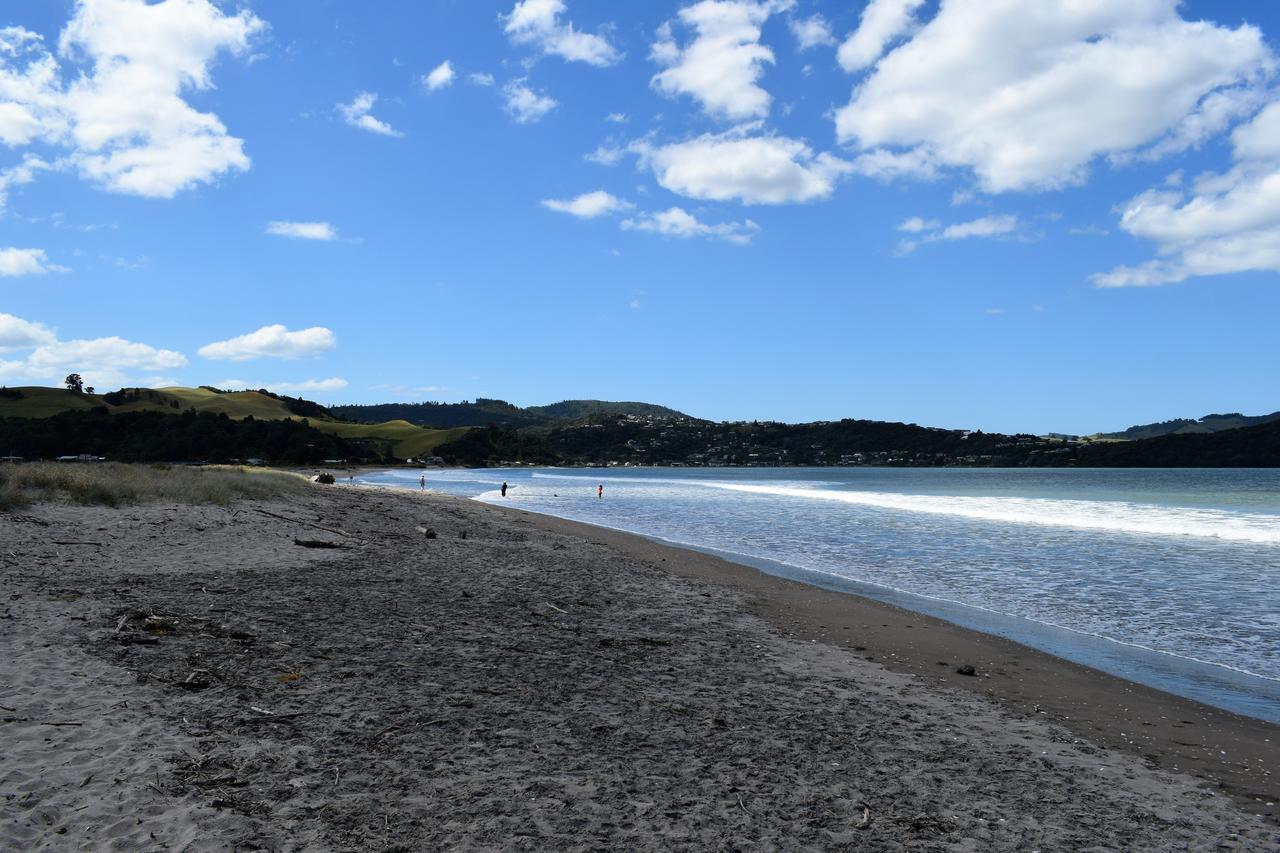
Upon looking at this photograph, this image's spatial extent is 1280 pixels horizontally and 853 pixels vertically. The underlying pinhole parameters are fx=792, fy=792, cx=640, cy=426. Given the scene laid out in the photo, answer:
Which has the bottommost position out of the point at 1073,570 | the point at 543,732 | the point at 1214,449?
the point at 1073,570

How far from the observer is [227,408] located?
13325cm

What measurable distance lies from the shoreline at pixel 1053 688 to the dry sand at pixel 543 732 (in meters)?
0.05

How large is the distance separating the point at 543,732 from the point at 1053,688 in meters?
5.78

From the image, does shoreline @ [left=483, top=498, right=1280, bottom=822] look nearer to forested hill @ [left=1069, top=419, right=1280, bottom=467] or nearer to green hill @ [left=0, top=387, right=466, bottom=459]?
green hill @ [left=0, top=387, right=466, bottom=459]

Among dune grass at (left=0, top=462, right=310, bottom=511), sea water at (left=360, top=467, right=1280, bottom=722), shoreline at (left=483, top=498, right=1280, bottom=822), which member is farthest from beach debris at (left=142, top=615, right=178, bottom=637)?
sea water at (left=360, top=467, right=1280, bottom=722)

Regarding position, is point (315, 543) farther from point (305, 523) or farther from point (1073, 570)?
point (1073, 570)

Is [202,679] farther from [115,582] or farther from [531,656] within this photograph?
[115,582]

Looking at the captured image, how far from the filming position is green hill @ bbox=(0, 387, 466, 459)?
325 feet

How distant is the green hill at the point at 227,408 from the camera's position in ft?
325

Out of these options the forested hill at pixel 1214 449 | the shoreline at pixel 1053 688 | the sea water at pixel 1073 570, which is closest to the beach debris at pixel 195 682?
the shoreline at pixel 1053 688

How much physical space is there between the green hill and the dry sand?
4110 inches

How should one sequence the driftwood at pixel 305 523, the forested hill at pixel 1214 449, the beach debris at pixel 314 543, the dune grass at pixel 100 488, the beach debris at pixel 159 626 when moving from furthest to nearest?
the forested hill at pixel 1214 449 → the driftwood at pixel 305 523 → the dune grass at pixel 100 488 → the beach debris at pixel 314 543 → the beach debris at pixel 159 626

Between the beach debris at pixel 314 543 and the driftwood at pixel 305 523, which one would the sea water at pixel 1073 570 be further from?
the driftwood at pixel 305 523

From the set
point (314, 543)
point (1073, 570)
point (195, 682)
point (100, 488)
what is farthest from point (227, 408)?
point (195, 682)
